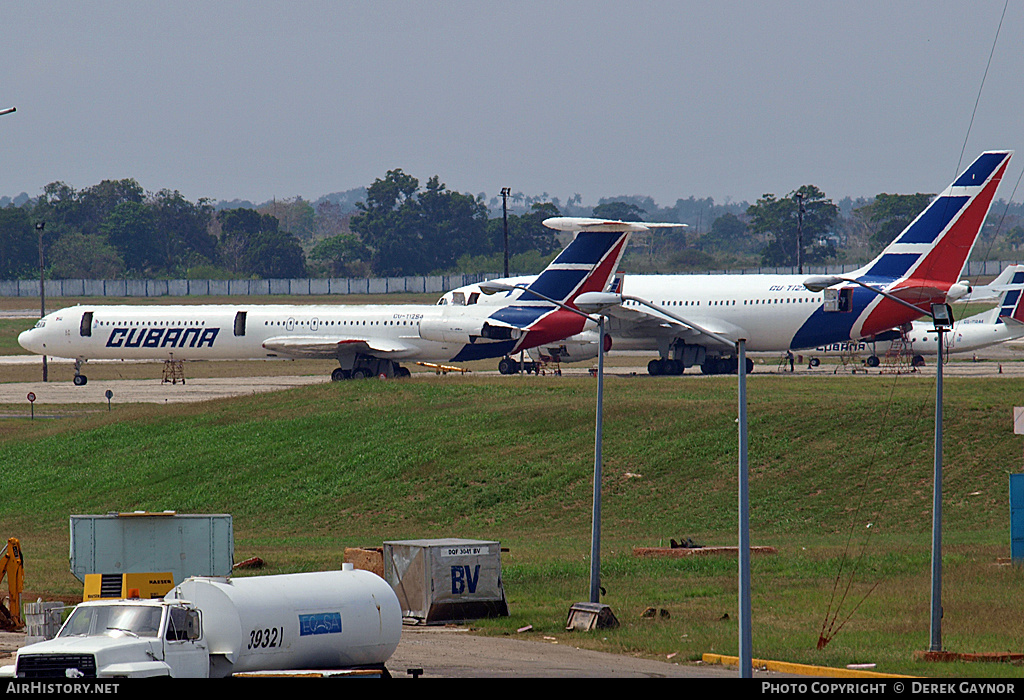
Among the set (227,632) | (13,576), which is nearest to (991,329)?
(13,576)

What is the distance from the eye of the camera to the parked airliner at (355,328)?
65.6m

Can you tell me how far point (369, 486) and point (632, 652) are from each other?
26145mm

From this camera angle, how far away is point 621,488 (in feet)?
152

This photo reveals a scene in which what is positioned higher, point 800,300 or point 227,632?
point 800,300

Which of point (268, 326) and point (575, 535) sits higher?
point (268, 326)

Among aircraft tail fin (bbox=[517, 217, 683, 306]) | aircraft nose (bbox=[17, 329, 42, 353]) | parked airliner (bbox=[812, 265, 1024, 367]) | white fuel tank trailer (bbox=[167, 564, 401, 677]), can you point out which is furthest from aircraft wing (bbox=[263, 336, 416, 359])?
white fuel tank trailer (bbox=[167, 564, 401, 677])

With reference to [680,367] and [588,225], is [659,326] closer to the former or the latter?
[680,367]

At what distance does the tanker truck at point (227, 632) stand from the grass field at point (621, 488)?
604 centimetres

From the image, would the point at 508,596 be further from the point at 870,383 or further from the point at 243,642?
the point at 870,383

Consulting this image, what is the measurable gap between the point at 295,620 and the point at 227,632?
3.63ft

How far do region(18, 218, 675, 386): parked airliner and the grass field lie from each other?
3.71m

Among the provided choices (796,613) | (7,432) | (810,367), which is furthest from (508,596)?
(810,367)

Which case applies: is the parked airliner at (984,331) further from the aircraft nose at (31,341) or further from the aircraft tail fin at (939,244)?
the aircraft nose at (31,341)

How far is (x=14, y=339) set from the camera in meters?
127
